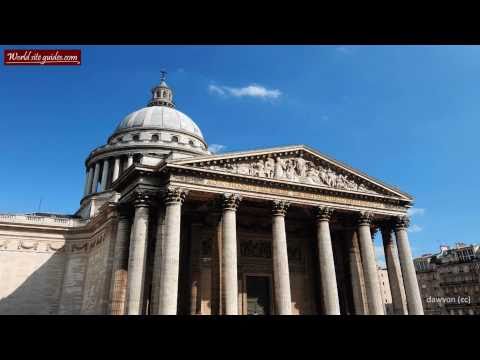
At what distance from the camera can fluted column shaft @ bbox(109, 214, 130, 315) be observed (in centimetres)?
2325

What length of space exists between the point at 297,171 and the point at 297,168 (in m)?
0.22

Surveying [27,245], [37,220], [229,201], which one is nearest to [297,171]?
[229,201]

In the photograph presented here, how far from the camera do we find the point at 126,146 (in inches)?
1932

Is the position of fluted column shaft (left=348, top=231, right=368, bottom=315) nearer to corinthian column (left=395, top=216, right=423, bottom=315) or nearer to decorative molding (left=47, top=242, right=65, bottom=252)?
corinthian column (left=395, top=216, right=423, bottom=315)

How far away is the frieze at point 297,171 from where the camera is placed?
977 inches

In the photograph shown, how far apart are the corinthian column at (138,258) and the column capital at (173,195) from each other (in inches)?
54.4

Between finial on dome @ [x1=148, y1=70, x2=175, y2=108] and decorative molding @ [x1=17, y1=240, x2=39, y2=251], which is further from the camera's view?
finial on dome @ [x1=148, y1=70, x2=175, y2=108]

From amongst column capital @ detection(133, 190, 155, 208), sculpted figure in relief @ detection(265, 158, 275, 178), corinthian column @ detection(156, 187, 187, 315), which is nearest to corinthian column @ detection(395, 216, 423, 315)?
sculpted figure in relief @ detection(265, 158, 275, 178)

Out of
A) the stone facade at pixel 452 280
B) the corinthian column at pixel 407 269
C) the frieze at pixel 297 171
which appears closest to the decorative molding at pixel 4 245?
the frieze at pixel 297 171

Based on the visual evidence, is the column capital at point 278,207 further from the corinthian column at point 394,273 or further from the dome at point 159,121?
the dome at point 159,121

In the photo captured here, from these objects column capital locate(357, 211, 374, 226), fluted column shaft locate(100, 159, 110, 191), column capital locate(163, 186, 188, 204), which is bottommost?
column capital locate(163, 186, 188, 204)
